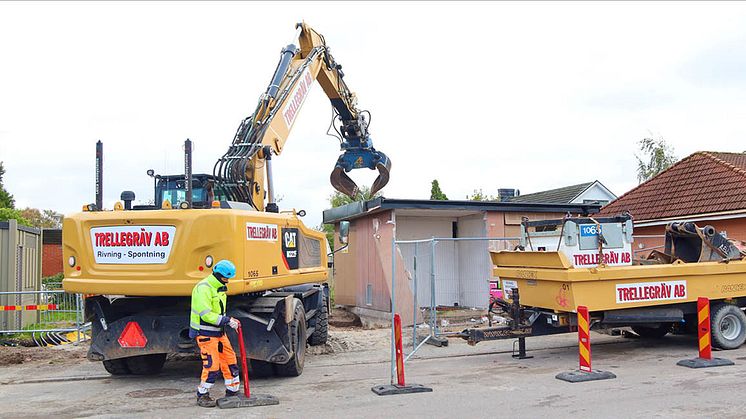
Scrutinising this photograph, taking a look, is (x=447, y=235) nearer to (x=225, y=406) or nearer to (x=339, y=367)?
(x=339, y=367)

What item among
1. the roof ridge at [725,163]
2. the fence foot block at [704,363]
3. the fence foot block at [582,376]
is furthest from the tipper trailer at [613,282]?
the roof ridge at [725,163]

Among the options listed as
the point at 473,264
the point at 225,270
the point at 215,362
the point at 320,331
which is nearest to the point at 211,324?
the point at 215,362

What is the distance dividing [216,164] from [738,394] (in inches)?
332

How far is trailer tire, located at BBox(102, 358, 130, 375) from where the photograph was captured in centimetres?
1088

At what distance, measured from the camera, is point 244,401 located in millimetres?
8625

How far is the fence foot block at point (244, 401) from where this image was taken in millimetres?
8531

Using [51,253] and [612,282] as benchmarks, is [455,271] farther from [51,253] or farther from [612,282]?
[51,253]

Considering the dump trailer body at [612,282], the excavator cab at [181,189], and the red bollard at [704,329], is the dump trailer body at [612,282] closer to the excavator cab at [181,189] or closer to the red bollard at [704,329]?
the red bollard at [704,329]

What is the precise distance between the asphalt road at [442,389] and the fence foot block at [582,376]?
140 mm

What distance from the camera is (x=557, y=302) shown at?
37.6ft

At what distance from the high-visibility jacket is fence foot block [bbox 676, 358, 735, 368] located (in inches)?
284

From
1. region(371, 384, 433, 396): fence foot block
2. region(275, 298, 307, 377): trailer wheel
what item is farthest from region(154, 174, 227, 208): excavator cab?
region(371, 384, 433, 396): fence foot block

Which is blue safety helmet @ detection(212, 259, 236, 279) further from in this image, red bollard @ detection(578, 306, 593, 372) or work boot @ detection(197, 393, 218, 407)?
red bollard @ detection(578, 306, 593, 372)

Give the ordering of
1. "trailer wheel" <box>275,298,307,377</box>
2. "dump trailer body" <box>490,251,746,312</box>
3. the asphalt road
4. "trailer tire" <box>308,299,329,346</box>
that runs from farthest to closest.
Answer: "trailer tire" <box>308,299,329,346</box> → "dump trailer body" <box>490,251,746,312</box> → "trailer wheel" <box>275,298,307,377</box> → the asphalt road
